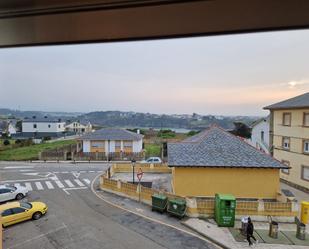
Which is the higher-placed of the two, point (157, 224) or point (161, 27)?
point (161, 27)

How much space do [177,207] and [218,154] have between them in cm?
374

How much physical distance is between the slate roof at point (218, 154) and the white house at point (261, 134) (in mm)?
7954

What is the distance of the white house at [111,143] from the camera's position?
85.7ft

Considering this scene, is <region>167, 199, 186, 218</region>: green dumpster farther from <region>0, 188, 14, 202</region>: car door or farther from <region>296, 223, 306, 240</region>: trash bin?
<region>0, 188, 14, 202</region>: car door

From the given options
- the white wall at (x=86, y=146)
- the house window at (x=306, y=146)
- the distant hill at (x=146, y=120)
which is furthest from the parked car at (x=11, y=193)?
the house window at (x=306, y=146)

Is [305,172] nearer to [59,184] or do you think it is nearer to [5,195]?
[59,184]

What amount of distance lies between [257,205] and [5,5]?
1046 centimetres

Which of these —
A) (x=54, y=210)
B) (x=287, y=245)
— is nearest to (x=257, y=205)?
(x=287, y=245)

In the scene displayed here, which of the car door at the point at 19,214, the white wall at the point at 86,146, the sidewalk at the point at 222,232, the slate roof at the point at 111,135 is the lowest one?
the sidewalk at the point at 222,232

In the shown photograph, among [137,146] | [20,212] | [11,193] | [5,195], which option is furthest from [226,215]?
[137,146]

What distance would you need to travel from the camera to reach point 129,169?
59.7ft

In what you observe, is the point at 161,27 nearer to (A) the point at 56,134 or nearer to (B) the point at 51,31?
(B) the point at 51,31

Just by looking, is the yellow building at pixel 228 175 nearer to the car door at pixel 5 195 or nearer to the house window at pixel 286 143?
the house window at pixel 286 143

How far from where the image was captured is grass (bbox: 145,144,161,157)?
25589mm
